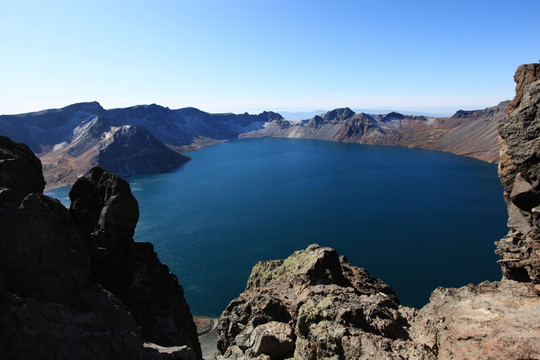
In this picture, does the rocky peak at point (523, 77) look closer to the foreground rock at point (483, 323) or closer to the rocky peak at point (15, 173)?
the foreground rock at point (483, 323)

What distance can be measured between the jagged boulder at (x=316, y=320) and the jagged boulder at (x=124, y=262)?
21.5 feet

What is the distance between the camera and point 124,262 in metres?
27.4

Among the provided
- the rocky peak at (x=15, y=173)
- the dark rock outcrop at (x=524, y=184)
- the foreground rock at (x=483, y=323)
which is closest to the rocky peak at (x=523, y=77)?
the dark rock outcrop at (x=524, y=184)

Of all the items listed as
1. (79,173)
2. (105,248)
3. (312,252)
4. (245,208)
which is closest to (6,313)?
(105,248)

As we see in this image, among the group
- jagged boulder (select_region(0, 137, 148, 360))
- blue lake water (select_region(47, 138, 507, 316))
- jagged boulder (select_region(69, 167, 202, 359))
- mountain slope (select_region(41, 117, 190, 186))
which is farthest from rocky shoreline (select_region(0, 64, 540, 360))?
mountain slope (select_region(41, 117, 190, 186))

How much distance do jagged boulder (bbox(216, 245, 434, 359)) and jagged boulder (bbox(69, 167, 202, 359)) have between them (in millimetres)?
6552

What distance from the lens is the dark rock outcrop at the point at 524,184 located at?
16.9 m

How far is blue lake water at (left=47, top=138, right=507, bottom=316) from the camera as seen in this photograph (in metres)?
55.0

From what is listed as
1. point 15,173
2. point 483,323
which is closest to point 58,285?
point 15,173

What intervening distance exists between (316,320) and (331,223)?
65053 mm

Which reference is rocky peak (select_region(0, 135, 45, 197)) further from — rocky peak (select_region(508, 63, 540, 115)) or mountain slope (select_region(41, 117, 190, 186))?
mountain slope (select_region(41, 117, 190, 186))

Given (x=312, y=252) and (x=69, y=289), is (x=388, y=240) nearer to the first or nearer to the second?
(x=312, y=252)

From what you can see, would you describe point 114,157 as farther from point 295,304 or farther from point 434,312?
point 434,312

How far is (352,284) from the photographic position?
78.9 ft
